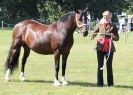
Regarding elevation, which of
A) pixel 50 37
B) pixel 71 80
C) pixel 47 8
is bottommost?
pixel 71 80

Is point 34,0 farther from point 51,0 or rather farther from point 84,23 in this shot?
point 84,23

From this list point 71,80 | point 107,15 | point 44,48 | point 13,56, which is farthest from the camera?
point 71,80

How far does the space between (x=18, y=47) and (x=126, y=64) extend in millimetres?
6558

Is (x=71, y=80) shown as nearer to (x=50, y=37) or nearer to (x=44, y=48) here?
(x=44, y=48)

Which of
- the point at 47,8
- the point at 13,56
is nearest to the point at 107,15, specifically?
the point at 13,56

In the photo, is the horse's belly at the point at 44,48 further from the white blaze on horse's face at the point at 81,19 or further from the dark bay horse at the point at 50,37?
the white blaze on horse's face at the point at 81,19

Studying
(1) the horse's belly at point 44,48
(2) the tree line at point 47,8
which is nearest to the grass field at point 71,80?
(1) the horse's belly at point 44,48

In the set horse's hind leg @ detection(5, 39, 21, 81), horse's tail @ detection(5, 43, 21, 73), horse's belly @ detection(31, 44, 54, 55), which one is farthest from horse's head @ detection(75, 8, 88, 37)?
horse's tail @ detection(5, 43, 21, 73)

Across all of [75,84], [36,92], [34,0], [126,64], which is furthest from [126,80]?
[34,0]

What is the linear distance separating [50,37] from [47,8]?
59627 mm

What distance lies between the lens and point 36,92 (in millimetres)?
10820

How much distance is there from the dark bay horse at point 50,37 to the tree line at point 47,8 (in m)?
51.9

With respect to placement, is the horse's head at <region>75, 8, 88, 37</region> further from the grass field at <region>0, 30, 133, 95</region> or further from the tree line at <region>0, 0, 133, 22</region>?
the tree line at <region>0, 0, 133, 22</region>

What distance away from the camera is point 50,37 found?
1227cm
